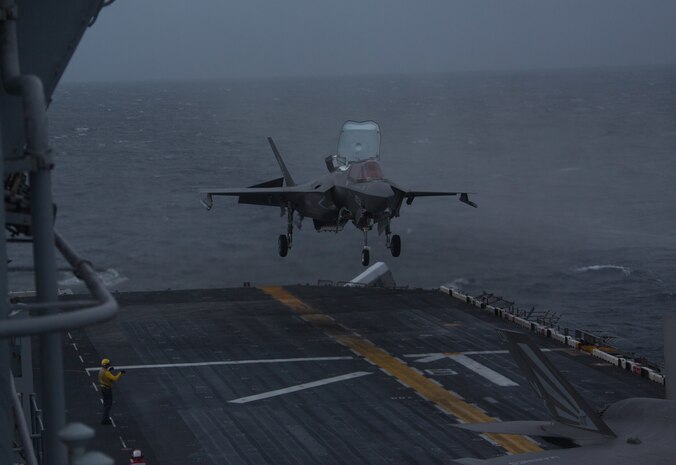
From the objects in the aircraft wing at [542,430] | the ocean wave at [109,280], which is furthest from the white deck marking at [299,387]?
the ocean wave at [109,280]

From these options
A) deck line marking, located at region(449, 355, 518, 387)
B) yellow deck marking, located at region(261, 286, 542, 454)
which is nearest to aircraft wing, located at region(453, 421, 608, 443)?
yellow deck marking, located at region(261, 286, 542, 454)

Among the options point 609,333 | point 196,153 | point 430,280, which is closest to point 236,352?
point 609,333

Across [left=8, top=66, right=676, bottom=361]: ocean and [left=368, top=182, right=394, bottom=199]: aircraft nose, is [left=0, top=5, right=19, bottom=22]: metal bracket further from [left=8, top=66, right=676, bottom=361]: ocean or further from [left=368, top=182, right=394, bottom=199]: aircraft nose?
[left=8, top=66, right=676, bottom=361]: ocean

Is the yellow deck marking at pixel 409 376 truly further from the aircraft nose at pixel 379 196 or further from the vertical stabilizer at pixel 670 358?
the vertical stabilizer at pixel 670 358

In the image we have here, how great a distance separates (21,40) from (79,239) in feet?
323

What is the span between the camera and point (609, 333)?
2628 inches

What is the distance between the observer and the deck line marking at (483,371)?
38281 mm

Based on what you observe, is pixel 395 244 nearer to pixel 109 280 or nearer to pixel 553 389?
pixel 553 389

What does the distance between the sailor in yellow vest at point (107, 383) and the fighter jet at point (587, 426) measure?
13537 millimetres

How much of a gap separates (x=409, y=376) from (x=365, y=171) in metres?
8.45

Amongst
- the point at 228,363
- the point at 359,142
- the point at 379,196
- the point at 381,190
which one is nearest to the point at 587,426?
A: the point at 379,196

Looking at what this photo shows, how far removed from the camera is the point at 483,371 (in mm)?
39781

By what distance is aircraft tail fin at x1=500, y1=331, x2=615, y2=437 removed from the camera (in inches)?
851

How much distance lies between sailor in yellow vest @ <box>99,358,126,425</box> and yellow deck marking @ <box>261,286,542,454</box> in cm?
1097
